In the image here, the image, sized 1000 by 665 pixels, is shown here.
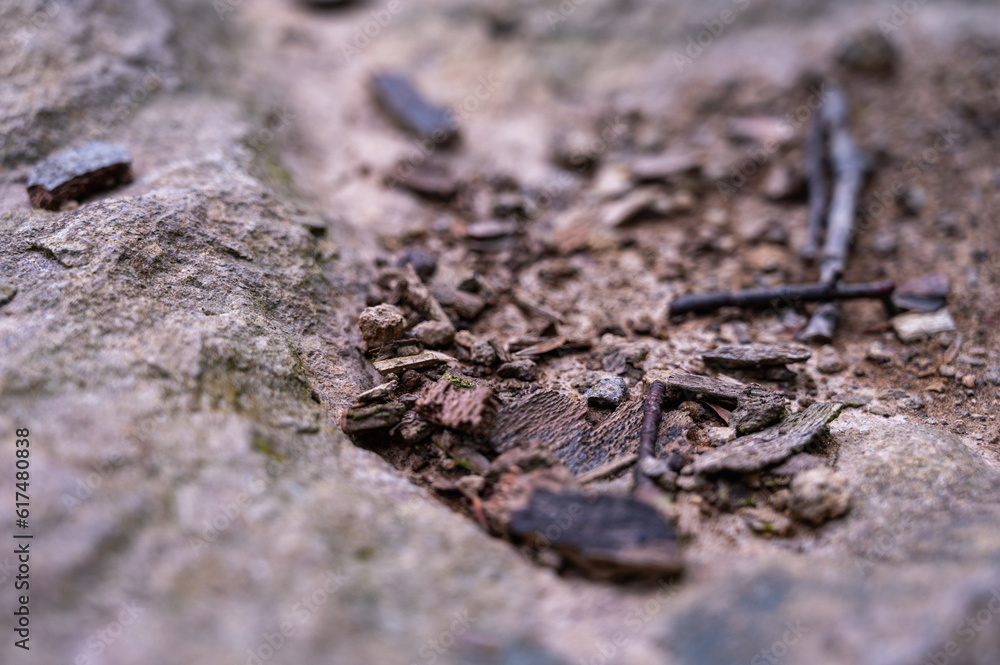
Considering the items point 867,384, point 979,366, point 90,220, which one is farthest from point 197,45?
point 979,366

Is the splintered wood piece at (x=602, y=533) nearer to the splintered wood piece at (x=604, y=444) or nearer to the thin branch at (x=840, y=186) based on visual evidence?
the splintered wood piece at (x=604, y=444)

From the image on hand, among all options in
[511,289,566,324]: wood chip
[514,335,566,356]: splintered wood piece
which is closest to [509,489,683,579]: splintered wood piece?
[514,335,566,356]: splintered wood piece

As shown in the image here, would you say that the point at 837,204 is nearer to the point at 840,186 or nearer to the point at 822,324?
the point at 840,186

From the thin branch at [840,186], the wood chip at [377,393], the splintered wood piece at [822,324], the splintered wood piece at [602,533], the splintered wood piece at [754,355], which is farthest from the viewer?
the thin branch at [840,186]

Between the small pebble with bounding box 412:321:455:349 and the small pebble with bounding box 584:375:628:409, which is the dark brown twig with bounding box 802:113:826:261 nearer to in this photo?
the small pebble with bounding box 584:375:628:409

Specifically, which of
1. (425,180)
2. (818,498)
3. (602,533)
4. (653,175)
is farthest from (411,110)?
(818,498)

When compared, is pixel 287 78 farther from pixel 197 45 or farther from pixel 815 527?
pixel 815 527

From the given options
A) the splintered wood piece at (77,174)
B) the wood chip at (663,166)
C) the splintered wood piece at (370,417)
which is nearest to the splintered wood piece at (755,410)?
the splintered wood piece at (370,417)
